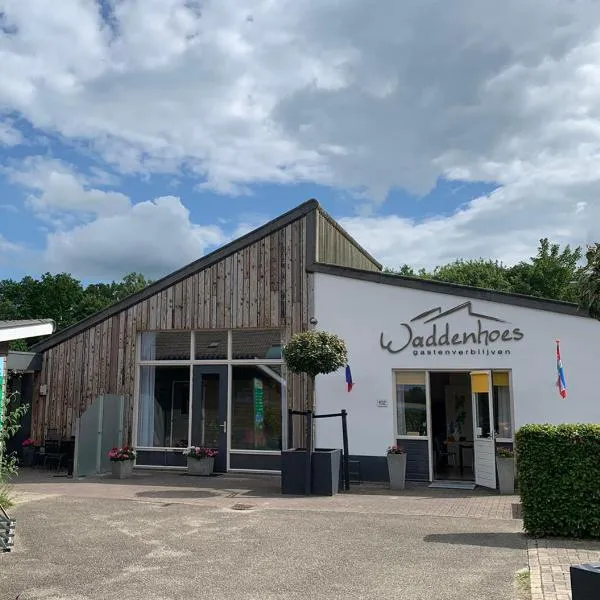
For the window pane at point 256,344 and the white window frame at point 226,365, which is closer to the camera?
the white window frame at point 226,365

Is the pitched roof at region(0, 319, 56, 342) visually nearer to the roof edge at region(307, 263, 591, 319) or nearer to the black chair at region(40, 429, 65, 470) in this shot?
the black chair at region(40, 429, 65, 470)

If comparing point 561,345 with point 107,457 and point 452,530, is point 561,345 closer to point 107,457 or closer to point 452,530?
point 452,530

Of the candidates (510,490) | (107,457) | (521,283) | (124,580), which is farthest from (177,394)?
(521,283)

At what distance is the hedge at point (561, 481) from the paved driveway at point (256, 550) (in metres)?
0.48

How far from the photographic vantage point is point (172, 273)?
1459cm

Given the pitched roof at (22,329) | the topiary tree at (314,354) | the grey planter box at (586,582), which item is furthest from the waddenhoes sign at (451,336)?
the grey planter box at (586,582)

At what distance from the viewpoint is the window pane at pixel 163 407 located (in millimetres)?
14312

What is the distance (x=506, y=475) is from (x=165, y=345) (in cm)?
799

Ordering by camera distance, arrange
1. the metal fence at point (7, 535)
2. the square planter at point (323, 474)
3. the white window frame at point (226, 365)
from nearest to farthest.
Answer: the metal fence at point (7, 535) → the square planter at point (323, 474) → the white window frame at point (226, 365)

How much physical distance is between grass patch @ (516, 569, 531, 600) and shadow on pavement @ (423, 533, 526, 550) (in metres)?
1.03

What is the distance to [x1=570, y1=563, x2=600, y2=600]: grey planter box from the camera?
131 inches

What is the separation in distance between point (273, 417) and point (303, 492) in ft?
9.65

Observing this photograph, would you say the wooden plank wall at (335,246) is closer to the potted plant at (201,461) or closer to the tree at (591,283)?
the potted plant at (201,461)

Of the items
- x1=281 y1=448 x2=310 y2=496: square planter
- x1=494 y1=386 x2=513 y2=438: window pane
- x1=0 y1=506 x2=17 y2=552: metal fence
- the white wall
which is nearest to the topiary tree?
x1=281 y1=448 x2=310 y2=496: square planter
